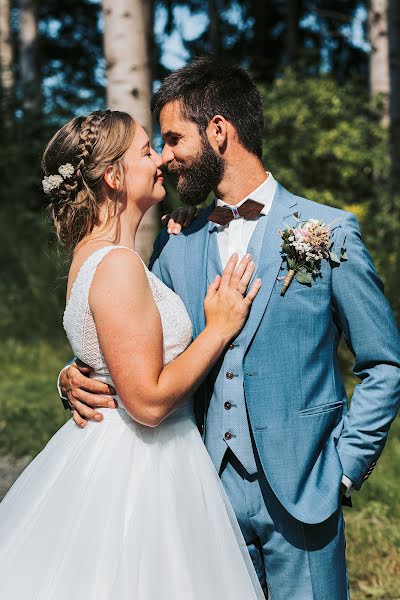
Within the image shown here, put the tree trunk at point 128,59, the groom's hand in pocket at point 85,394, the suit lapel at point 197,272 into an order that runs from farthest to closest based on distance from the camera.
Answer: the tree trunk at point 128,59 < the suit lapel at point 197,272 < the groom's hand in pocket at point 85,394

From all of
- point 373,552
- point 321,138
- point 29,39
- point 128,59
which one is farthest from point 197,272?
point 29,39

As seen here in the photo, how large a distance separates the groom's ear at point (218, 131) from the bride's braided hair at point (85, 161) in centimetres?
31

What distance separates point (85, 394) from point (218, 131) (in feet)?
3.72

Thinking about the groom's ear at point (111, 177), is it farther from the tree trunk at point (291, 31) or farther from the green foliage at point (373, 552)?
the tree trunk at point (291, 31)

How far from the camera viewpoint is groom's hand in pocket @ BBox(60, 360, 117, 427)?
302 cm

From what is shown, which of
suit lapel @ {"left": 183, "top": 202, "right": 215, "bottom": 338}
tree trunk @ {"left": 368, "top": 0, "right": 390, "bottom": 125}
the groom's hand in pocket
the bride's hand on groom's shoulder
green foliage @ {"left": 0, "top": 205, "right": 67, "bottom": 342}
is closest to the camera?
the groom's hand in pocket

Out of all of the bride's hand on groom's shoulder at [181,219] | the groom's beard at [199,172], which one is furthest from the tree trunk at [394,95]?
the groom's beard at [199,172]

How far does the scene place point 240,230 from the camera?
318 centimetres

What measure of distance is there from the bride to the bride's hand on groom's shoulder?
0.25 meters

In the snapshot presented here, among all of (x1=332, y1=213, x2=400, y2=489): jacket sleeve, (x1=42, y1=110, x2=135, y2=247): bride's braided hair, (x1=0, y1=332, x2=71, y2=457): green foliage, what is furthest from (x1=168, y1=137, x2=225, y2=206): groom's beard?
(x1=0, y1=332, x2=71, y2=457): green foliage

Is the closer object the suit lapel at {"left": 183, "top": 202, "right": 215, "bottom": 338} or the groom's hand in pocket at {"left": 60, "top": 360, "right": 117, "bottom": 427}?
the groom's hand in pocket at {"left": 60, "top": 360, "right": 117, "bottom": 427}

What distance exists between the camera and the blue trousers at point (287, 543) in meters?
2.91

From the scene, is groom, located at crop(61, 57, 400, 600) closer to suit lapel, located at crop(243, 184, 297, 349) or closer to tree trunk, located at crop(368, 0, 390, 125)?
suit lapel, located at crop(243, 184, 297, 349)

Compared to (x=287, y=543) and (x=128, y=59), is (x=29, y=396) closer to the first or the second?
(x=128, y=59)
